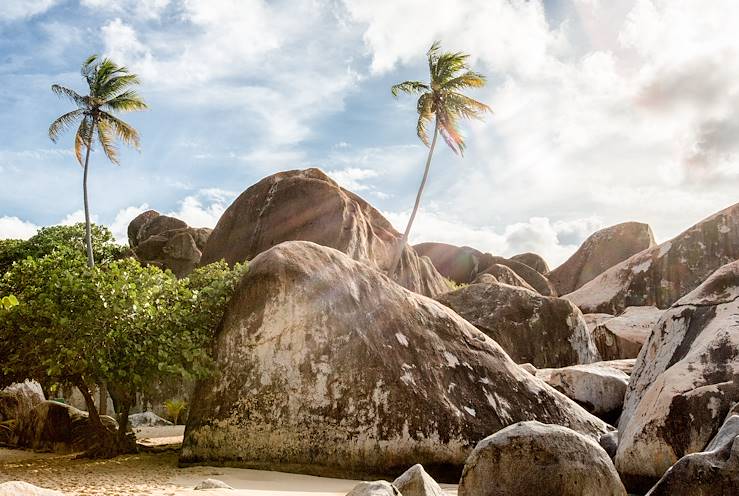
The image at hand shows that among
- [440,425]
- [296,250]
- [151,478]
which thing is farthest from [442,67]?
[151,478]

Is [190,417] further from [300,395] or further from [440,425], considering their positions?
[440,425]

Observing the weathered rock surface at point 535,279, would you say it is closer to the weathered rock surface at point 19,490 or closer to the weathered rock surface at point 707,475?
the weathered rock surface at point 707,475

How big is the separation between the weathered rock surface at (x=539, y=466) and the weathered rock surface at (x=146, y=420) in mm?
13269

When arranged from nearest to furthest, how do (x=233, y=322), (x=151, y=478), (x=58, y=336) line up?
(x=151, y=478), (x=58, y=336), (x=233, y=322)

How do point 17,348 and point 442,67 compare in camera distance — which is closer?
point 17,348

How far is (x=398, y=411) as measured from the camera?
10.6 meters

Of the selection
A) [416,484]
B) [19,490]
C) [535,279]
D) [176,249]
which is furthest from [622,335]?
[176,249]

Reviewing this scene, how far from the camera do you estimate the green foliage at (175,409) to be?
19.3 m

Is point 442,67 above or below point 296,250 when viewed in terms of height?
above

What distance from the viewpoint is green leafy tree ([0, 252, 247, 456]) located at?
34.0ft

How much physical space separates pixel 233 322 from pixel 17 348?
353cm

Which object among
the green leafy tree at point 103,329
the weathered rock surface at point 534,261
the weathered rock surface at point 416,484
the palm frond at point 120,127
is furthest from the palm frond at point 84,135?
the weathered rock surface at point 534,261

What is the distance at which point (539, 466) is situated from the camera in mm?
7234

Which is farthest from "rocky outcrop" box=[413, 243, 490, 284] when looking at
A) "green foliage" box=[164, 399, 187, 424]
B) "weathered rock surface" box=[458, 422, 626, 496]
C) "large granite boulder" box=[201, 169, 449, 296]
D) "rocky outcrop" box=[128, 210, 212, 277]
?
"weathered rock surface" box=[458, 422, 626, 496]
